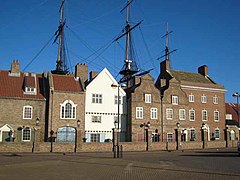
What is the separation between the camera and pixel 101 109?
145 ft

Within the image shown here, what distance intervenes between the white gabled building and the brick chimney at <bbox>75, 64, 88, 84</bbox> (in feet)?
9.58

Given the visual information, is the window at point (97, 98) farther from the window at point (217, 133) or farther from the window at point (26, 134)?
the window at point (217, 133)

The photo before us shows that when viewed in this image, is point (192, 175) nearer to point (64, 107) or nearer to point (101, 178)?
point (101, 178)

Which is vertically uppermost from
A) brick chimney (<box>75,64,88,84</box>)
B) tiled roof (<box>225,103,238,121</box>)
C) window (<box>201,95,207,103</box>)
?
brick chimney (<box>75,64,88,84</box>)

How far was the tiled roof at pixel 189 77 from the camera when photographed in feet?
180

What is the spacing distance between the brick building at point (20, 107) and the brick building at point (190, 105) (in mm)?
19586

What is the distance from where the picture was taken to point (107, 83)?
149 ft

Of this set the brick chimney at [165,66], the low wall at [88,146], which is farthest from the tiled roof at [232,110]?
the low wall at [88,146]

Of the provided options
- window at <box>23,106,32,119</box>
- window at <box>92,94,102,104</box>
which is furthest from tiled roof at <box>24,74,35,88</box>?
window at <box>92,94,102,104</box>

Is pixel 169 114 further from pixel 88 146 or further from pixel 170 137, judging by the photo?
pixel 88 146

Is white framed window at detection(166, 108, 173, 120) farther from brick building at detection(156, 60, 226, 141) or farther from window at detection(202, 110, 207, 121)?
window at detection(202, 110, 207, 121)

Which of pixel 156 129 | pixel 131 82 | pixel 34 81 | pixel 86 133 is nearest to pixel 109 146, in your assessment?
pixel 86 133

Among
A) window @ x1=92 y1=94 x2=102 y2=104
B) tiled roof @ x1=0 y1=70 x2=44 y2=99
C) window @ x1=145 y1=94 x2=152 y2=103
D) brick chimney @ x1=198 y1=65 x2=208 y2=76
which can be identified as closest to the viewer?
tiled roof @ x1=0 y1=70 x2=44 y2=99

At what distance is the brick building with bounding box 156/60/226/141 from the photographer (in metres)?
48.1
